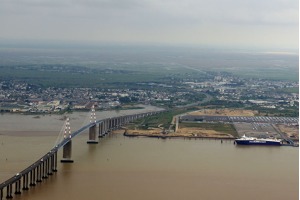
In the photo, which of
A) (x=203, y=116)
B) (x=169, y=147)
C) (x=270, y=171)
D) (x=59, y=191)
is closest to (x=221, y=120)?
(x=203, y=116)

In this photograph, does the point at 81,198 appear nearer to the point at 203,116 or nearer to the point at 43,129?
the point at 43,129

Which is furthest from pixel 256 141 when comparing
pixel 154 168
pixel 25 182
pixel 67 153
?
pixel 25 182

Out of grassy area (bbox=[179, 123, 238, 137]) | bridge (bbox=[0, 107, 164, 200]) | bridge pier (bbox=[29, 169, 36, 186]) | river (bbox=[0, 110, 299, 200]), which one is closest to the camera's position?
bridge (bbox=[0, 107, 164, 200])

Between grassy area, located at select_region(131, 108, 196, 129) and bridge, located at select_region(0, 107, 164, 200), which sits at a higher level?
grassy area, located at select_region(131, 108, 196, 129)

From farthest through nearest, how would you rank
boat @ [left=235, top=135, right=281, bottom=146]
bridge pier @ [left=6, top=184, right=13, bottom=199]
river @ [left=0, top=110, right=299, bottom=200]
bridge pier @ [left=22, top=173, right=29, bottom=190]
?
boat @ [left=235, top=135, right=281, bottom=146], bridge pier @ [left=22, top=173, right=29, bottom=190], river @ [left=0, top=110, right=299, bottom=200], bridge pier @ [left=6, top=184, right=13, bottom=199]

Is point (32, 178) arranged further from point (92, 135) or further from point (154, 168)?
point (92, 135)

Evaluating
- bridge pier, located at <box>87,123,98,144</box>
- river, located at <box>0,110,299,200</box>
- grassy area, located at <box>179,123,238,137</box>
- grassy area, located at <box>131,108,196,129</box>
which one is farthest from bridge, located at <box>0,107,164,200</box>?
grassy area, located at <box>179,123,238,137</box>

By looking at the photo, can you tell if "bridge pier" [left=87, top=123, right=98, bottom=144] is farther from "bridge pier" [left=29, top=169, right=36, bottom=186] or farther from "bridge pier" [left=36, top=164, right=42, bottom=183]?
"bridge pier" [left=29, top=169, right=36, bottom=186]

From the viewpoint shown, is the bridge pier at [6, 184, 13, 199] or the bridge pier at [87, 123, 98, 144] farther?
the bridge pier at [87, 123, 98, 144]

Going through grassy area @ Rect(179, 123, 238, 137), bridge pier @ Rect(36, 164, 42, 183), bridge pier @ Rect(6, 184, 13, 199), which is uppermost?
grassy area @ Rect(179, 123, 238, 137)

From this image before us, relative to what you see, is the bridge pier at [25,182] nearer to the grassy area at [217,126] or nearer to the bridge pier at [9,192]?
the bridge pier at [9,192]
